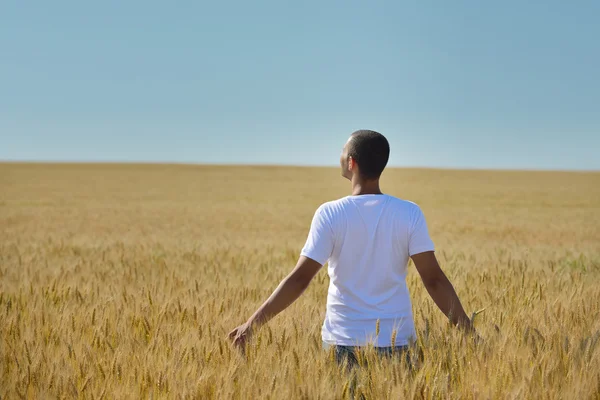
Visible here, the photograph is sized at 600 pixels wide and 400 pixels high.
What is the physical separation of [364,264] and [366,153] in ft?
1.56

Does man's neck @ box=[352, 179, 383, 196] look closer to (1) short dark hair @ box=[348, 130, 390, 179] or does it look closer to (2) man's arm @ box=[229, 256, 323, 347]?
(1) short dark hair @ box=[348, 130, 390, 179]

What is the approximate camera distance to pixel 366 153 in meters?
2.46

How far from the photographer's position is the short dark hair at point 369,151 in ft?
8.04

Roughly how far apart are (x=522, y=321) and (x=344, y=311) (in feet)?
4.79

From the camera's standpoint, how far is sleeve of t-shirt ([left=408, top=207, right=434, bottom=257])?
2.55 m

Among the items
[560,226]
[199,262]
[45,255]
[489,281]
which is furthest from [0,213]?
[489,281]

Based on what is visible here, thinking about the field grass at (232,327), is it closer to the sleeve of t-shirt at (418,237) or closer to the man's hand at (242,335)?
the man's hand at (242,335)

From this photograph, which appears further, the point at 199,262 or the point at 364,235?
the point at 199,262

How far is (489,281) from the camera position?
5.40 m

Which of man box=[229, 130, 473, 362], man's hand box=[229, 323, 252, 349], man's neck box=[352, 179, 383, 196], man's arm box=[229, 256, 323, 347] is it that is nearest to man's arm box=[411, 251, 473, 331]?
man box=[229, 130, 473, 362]

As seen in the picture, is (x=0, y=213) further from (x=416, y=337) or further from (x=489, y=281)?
(x=416, y=337)

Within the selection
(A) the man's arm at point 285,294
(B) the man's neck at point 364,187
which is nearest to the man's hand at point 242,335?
(A) the man's arm at point 285,294

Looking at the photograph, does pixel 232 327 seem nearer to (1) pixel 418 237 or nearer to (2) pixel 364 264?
(2) pixel 364 264

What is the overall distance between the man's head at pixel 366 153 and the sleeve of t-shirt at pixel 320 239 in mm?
233
